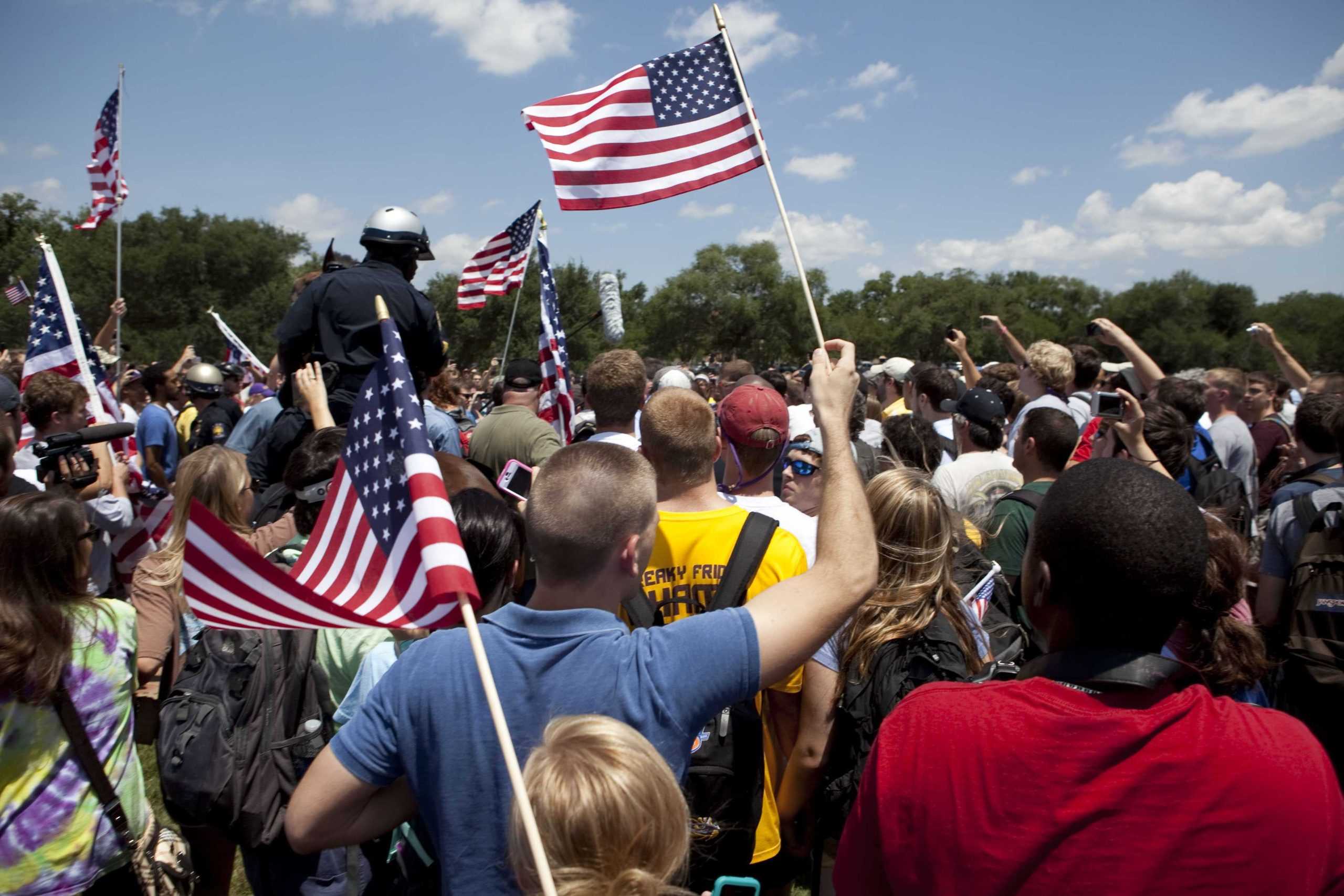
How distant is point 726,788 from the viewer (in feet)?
9.50

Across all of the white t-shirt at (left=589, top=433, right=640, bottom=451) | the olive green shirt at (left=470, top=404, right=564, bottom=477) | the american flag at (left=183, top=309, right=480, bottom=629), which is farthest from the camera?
the olive green shirt at (left=470, top=404, right=564, bottom=477)

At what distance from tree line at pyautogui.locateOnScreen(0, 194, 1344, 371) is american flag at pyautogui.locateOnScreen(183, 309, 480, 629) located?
84.7 feet

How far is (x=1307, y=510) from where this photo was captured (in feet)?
12.6

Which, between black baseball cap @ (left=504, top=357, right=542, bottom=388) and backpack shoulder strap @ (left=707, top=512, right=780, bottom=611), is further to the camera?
black baseball cap @ (left=504, top=357, right=542, bottom=388)

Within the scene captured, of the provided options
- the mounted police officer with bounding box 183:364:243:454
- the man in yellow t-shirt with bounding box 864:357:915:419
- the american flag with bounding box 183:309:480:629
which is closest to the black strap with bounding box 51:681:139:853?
the american flag with bounding box 183:309:480:629

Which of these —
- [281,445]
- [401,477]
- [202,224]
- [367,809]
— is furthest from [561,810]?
[202,224]

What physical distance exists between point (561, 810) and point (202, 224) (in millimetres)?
73636

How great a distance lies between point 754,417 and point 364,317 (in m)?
2.43

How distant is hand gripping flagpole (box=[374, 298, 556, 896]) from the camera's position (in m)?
1.52

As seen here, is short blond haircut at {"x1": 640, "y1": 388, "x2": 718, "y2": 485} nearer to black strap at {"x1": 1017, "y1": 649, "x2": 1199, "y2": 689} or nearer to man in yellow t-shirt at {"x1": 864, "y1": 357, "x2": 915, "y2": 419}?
black strap at {"x1": 1017, "y1": 649, "x2": 1199, "y2": 689}

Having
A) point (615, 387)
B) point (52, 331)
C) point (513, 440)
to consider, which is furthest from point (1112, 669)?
point (52, 331)

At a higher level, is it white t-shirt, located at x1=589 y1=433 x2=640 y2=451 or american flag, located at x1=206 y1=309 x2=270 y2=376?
american flag, located at x1=206 y1=309 x2=270 y2=376

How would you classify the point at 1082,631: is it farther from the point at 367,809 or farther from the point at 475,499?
the point at 475,499

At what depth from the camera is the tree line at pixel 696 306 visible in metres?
56.7
